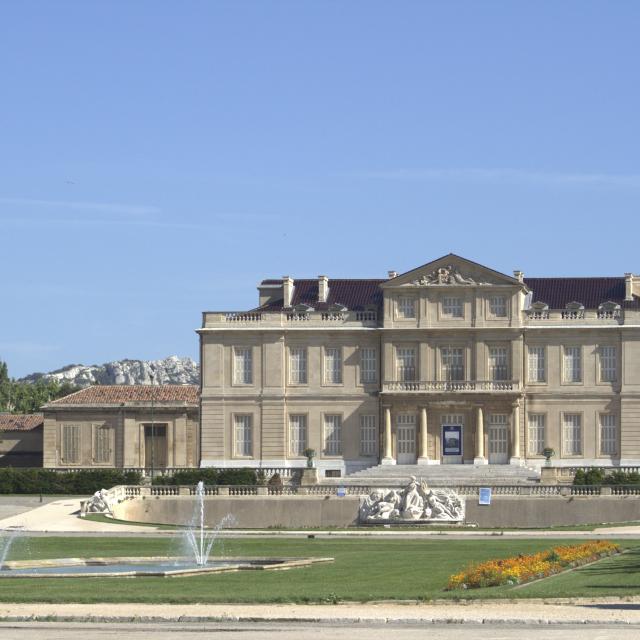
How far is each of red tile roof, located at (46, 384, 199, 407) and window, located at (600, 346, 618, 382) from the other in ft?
74.6

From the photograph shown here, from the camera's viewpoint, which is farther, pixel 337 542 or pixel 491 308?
pixel 491 308

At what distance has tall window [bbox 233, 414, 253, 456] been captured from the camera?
91.3 m

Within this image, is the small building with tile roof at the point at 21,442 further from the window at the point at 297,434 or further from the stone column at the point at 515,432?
the stone column at the point at 515,432

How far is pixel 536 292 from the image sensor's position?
9394cm

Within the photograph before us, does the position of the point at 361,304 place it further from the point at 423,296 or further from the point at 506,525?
the point at 506,525

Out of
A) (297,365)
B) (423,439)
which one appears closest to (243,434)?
(297,365)

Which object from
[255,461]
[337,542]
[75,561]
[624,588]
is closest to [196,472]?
[255,461]

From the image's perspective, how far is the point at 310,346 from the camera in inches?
3585

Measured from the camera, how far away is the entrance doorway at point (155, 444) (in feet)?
328

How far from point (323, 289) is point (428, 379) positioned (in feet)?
26.5

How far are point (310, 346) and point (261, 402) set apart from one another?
11.3 ft

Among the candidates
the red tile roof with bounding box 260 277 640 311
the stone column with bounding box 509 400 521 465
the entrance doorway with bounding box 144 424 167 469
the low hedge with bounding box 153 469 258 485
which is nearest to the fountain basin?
the low hedge with bounding box 153 469 258 485

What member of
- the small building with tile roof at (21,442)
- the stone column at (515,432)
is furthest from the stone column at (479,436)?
the small building with tile roof at (21,442)

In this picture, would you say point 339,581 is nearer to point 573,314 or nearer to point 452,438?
point 452,438
